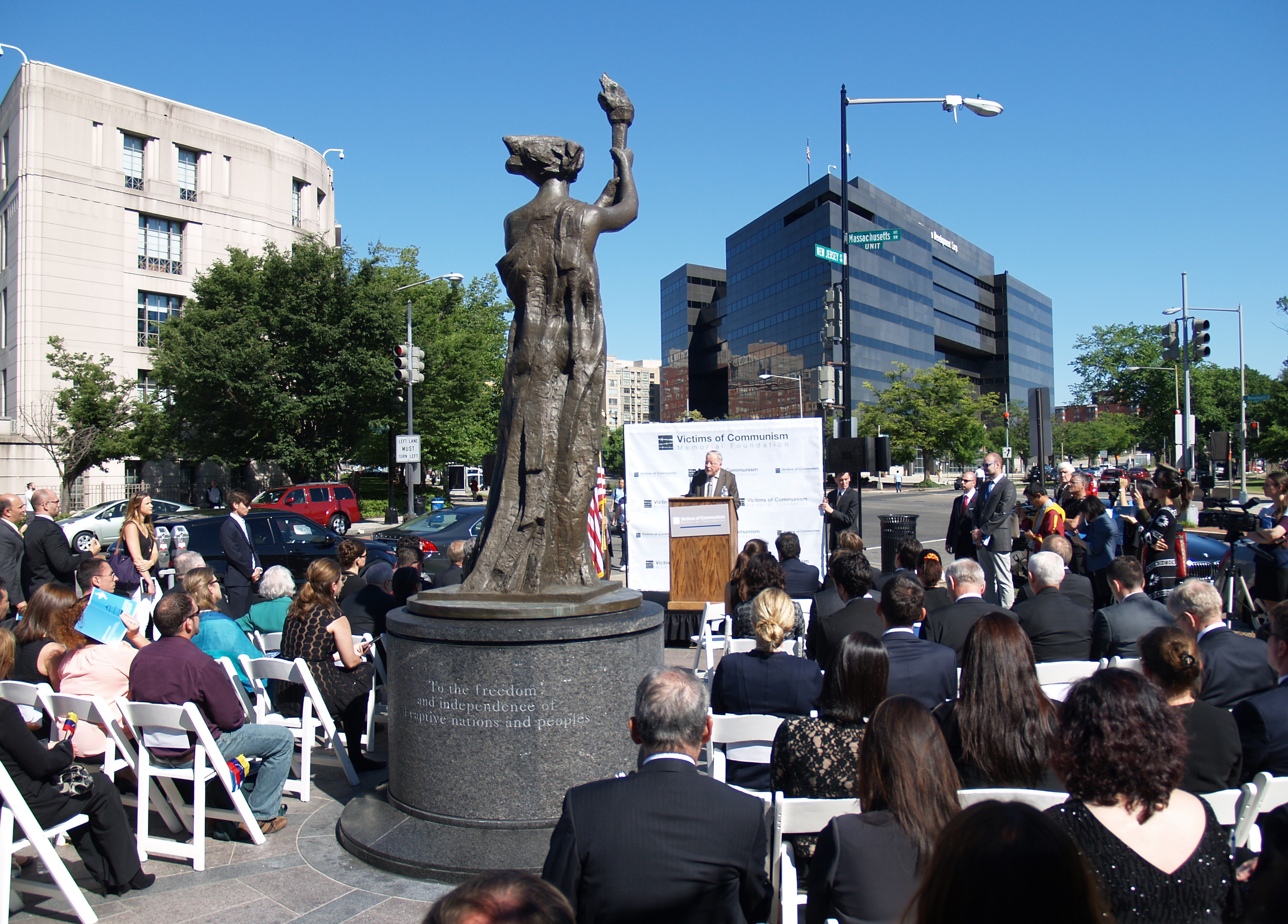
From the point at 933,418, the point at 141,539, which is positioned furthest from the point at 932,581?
the point at 933,418

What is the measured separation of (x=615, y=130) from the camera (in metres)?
5.66

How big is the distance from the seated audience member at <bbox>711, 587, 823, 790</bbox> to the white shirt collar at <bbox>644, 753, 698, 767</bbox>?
70.4 inches

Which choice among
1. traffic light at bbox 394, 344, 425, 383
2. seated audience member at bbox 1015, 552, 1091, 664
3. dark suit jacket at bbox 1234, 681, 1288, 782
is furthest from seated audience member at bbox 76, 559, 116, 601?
traffic light at bbox 394, 344, 425, 383

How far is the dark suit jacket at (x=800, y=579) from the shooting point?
8227mm

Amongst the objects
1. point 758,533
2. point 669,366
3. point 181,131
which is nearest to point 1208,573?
point 758,533

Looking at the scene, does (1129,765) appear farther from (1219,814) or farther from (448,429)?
(448,429)

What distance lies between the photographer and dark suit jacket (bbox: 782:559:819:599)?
8227 millimetres

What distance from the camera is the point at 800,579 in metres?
8.27

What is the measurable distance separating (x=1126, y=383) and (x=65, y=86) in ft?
221

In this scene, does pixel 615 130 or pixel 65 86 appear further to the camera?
pixel 65 86

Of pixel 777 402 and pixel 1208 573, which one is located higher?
pixel 777 402

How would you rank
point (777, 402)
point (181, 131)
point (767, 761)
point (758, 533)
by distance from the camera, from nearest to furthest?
point (767, 761) → point (758, 533) → point (181, 131) → point (777, 402)

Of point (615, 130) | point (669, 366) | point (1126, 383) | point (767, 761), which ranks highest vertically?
point (669, 366)

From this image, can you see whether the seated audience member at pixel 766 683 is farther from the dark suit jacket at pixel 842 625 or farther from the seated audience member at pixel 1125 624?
the seated audience member at pixel 1125 624
